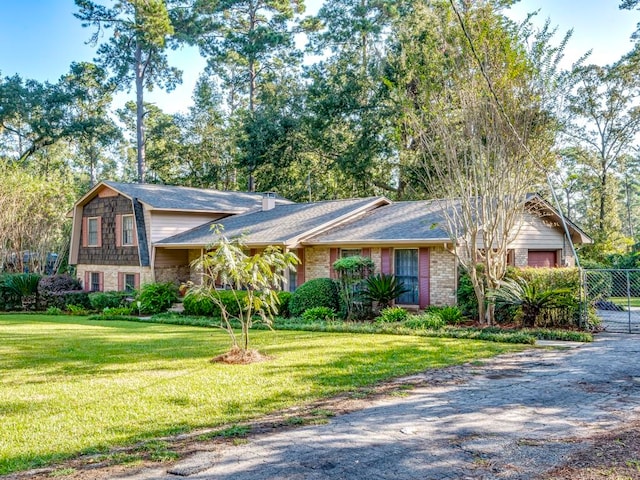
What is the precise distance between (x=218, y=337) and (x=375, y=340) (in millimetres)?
3683

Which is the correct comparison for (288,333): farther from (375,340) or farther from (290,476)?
(290,476)

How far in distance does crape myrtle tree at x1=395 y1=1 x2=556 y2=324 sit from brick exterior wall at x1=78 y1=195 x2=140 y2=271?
1313 cm

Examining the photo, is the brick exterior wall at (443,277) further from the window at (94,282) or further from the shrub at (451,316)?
the window at (94,282)

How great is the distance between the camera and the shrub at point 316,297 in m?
17.0

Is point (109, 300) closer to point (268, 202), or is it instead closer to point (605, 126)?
point (268, 202)

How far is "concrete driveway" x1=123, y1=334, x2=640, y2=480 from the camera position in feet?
15.2

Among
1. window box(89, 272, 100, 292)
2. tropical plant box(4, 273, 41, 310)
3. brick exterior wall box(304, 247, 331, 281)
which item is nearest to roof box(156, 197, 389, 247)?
brick exterior wall box(304, 247, 331, 281)

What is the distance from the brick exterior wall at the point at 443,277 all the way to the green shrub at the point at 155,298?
9680 millimetres

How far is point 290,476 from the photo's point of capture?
451cm

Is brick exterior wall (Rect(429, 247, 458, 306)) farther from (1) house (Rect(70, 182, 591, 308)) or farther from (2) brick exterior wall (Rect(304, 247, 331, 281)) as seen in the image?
(2) brick exterior wall (Rect(304, 247, 331, 281))

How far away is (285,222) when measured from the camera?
20844 millimetres

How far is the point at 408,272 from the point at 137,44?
2661cm

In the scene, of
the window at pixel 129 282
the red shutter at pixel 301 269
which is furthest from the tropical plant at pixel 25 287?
the red shutter at pixel 301 269

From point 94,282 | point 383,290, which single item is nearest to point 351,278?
point 383,290
